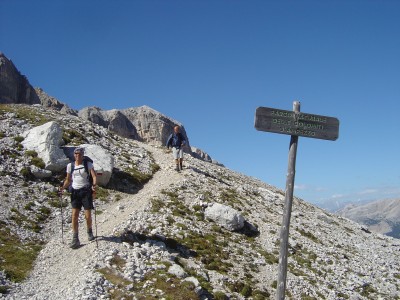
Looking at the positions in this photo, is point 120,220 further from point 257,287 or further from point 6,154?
point 6,154

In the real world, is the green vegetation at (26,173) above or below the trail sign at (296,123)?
below

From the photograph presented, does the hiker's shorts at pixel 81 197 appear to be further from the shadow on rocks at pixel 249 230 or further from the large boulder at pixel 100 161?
the shadow on rocks at pixel 249 230

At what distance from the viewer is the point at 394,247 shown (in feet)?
149

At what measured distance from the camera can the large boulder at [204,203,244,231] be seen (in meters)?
28.2

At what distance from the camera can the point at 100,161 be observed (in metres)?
31.2

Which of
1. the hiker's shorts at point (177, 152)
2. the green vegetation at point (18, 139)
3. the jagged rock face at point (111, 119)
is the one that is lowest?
the green vegetation at point (18, 139)

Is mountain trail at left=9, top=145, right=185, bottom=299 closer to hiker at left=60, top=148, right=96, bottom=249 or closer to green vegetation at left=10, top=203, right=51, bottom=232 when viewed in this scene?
green vegetation at left=10, top=203, right=51, bottom=232

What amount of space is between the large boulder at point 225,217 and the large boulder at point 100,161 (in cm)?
894

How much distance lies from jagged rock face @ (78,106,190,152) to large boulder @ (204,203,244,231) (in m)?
94.2

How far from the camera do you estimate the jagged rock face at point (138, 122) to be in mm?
119500

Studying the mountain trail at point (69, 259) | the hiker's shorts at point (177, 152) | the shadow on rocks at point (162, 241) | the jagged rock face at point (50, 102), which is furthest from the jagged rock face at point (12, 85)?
the shadow on rocks at point (162, 241)

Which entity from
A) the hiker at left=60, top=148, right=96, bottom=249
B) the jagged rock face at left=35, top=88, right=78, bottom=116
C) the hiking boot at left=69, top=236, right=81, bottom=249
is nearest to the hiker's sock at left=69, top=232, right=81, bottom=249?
the hiking boot at left=69, top=236, right=81, bottom=249

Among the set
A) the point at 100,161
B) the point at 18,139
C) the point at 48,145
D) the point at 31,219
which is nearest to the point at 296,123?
the point at 31,219

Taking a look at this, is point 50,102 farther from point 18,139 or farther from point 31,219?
point 31,219
